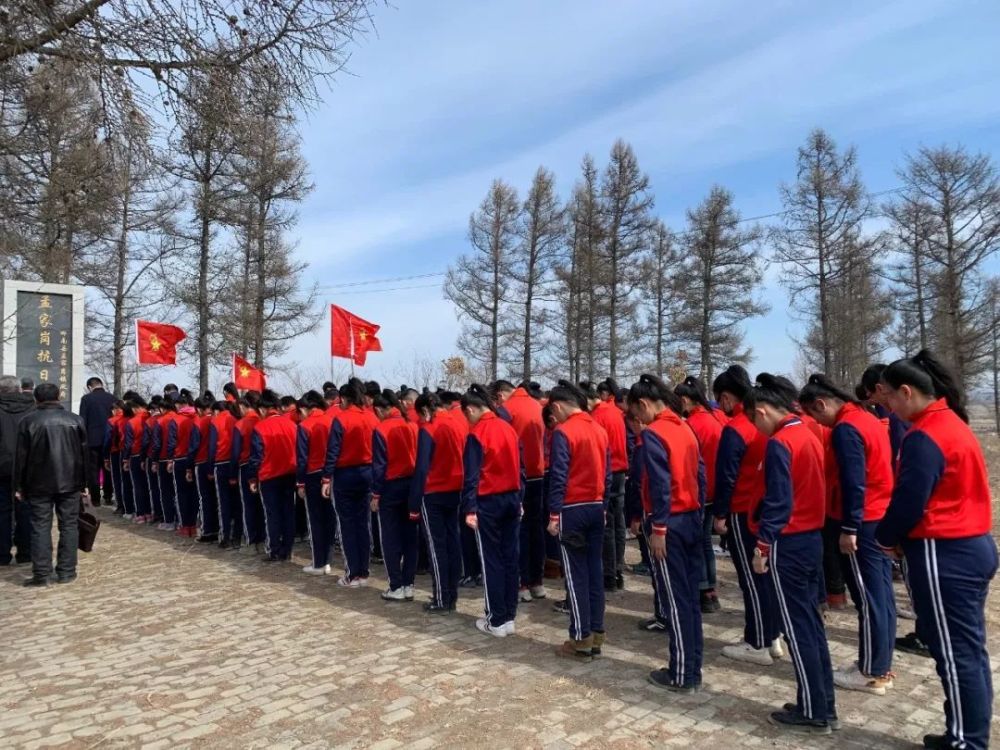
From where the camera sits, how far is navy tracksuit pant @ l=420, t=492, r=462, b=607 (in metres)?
6.81

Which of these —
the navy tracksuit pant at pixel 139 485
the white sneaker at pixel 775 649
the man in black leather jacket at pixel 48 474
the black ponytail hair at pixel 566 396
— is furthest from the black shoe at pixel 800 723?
the navy tracksuit pant at pixel 139 485

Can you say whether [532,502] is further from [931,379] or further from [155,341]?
[155,341]

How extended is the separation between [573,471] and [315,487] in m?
4.29

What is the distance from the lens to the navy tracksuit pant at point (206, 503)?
10.7 m

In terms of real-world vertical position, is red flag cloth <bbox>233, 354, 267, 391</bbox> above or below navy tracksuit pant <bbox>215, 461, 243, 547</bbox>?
above

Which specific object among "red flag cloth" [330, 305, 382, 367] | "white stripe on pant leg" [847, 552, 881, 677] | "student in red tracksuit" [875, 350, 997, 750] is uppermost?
"red flag cloth" [330, 305, 382, 367]

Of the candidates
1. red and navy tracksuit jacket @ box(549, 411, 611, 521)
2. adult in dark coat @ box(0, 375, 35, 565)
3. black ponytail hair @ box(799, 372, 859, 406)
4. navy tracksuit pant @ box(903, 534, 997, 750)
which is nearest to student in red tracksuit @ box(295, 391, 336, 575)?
adult in dark coat @ box(0, 375, 35, 565)

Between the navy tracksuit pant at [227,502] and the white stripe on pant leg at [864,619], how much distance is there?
813 centimetres

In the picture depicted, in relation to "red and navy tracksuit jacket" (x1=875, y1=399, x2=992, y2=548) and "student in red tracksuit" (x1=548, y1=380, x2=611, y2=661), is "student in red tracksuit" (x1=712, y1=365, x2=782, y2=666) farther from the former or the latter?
"red and navy tracksuit jacket" (x1=875, y1=399, x2=992, y2=548)

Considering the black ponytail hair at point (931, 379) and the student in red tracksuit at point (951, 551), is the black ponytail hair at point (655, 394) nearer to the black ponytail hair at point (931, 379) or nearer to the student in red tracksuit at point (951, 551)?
the black ponytail hair at point (931, 379)

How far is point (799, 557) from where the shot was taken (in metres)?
4.31

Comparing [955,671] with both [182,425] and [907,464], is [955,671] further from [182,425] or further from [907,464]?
[182,425]

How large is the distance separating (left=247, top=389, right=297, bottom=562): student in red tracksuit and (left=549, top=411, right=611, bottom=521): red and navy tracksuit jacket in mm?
4825

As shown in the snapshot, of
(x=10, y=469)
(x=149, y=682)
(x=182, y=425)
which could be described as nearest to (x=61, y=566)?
(x=10, y=469)
